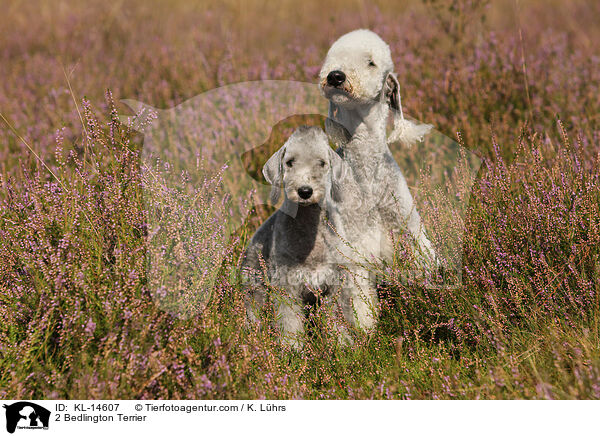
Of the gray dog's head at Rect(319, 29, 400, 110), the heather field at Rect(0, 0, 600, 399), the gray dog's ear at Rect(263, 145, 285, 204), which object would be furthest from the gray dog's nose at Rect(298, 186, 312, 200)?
the gray dog's head at Rect(319, 29, 400, 110)

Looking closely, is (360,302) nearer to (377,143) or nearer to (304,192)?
(304,192)

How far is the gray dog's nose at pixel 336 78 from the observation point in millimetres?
3557

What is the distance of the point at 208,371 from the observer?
304 cm

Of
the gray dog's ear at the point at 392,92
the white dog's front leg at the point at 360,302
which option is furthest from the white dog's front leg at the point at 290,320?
the gray dog's ear at the point at 392,92

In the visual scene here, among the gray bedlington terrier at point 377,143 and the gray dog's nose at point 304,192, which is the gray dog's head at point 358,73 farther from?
the gray dog's nose at point 304,192

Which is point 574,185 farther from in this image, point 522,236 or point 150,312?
point 150,312

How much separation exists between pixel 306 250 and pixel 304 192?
1.60ft

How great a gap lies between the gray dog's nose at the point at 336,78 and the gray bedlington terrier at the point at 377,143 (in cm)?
23

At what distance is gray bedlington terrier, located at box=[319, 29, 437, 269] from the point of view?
3.83m

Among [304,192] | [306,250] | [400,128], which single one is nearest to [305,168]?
[304,192]

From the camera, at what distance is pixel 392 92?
4.05 metres

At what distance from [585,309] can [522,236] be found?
1.84ft

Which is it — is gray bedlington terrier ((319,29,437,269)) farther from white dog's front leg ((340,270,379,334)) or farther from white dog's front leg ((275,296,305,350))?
white dog's front leg ((275,296,305,350))
